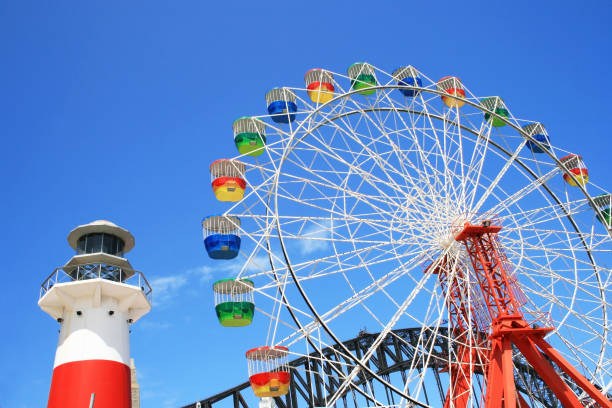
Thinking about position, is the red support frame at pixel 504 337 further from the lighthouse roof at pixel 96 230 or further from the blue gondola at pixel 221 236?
the lighthouse roof at pixel 96 230

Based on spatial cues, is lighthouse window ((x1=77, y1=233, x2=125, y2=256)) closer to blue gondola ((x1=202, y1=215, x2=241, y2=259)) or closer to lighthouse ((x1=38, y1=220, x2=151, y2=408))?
lighthouse ((x1=38, y1=220, x2=151, y2=408))

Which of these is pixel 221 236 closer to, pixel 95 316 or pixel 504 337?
pixel 95 316

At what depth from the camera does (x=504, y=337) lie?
727 inches

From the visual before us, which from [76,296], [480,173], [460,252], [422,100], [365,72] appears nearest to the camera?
[76,296]

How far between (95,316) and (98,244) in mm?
2513

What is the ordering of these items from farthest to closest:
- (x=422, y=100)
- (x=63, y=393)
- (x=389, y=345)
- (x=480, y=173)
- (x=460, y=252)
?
(x=389, y=345) → (x=422, y=100) → (x=480, y=173) → (x=460, y=252) → (x=63, y=393)

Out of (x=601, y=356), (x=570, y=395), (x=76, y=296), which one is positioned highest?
(x=76, y=296)

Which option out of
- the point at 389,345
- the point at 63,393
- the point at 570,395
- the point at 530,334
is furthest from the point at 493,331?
the point at 389,345

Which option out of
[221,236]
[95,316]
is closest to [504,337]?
[221,236]

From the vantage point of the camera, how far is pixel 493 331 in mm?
18734

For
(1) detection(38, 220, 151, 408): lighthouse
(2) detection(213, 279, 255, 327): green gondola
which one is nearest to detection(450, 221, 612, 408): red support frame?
(2) detection(213, 279, 255, 327): green gondola

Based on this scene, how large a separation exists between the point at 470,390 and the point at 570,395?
2.96 meters

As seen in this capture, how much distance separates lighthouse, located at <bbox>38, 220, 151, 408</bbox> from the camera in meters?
17.1

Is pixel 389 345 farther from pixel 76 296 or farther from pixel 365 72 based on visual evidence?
pixel 76 296
